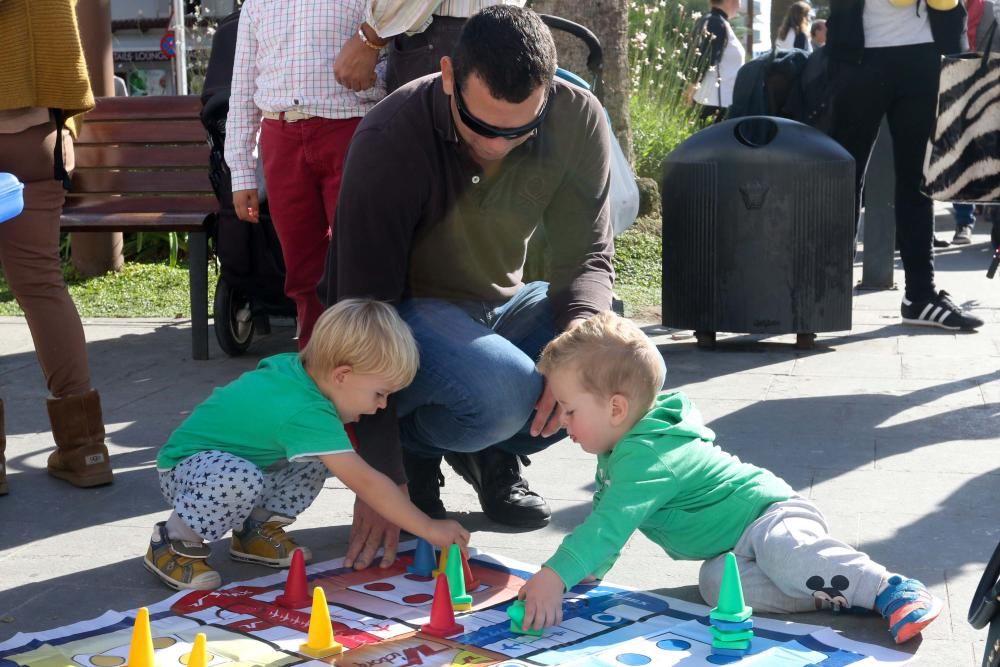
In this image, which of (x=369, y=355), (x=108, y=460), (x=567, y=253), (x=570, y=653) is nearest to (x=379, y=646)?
(x=570, y=653)

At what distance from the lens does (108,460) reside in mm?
4188

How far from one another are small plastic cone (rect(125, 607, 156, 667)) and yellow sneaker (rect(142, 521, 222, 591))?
2.24 ft

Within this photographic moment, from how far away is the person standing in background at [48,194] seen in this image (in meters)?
3.94

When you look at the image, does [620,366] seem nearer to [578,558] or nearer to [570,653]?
[578,558]

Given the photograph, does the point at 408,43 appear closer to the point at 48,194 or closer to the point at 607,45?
the point at 48,194

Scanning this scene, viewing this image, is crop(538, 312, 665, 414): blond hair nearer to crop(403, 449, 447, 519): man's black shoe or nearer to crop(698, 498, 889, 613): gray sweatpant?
crop(698, 498, 889, 613): gray sweatpant

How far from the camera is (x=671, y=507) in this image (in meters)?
3.09

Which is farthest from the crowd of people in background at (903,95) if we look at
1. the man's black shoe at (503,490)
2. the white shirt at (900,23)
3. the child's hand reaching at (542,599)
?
the child's hand reaching at (542,599)

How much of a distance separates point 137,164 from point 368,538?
420 centimetres

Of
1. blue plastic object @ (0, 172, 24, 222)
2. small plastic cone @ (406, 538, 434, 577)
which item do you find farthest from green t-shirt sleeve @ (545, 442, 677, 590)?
blue plastic object @ (0, 172, 24, 222)

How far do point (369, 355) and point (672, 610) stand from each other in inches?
35.6

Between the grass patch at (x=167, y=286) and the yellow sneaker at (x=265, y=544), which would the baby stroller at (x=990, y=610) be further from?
the grass patch at (x=167, y=286)

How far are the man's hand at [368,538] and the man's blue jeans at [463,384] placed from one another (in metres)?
0.29

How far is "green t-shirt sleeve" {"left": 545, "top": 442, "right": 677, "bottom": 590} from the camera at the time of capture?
284 centimetres
